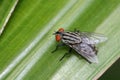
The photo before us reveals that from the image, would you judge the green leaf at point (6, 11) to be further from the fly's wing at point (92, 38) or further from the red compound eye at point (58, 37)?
the fly's wing at point (92, 38)

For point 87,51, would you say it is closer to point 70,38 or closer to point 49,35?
point 70,38

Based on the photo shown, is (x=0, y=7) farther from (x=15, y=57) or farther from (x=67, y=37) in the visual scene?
(x=67, y=37)

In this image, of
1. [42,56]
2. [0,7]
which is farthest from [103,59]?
[0,7]

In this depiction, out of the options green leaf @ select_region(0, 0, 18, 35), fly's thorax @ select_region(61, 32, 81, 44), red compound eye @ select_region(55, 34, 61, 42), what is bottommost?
fly's thorax @ select_region(61, 32, 81, 44)

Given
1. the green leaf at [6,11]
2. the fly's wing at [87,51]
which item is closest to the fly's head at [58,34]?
the fly's wing at [87,51]

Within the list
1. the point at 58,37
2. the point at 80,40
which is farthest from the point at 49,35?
the point at 80,40

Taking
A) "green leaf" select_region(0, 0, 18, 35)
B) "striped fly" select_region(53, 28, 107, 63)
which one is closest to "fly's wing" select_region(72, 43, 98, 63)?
"striped fly" select_region(53, 28, 107, 63)

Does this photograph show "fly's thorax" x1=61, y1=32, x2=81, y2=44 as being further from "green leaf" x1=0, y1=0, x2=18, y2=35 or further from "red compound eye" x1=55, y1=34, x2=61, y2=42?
"green leaf" x1=0, y1=0, x2=18, y2=35
